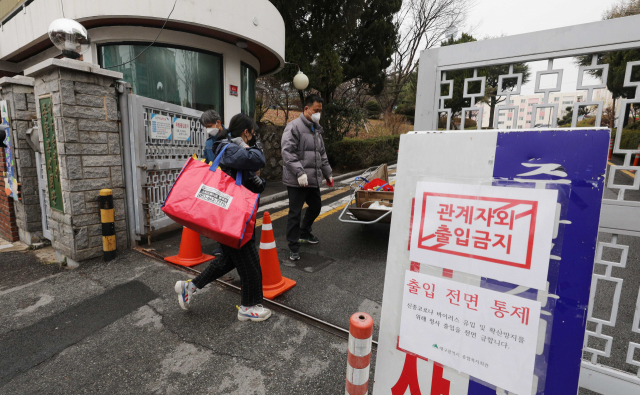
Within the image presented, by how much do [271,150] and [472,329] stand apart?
9.09 metres

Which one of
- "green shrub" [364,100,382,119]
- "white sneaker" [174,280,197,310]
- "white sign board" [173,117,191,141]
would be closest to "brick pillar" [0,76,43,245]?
"white sign board" [173,117,191,141]

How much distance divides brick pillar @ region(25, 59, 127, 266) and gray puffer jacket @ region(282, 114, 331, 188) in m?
2.05

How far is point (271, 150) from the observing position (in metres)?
9.88

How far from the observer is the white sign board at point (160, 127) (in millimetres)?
4241

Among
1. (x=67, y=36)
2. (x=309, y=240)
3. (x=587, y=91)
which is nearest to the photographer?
(x=587, y=91)

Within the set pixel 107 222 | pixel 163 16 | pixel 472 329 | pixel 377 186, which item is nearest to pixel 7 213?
pixel 107 222

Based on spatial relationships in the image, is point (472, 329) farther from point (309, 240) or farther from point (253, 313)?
point (309, 240)

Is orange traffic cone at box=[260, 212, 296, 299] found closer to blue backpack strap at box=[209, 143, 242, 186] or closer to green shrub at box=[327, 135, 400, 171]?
blue backpack strap at box=[209, 143, 242, 186]

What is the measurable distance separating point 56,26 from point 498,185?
4813mm

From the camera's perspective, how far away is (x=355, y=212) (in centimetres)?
430

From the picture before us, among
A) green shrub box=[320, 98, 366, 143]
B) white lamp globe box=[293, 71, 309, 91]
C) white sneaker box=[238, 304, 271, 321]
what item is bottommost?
white sneaker box=[238, 304, 271, 321]

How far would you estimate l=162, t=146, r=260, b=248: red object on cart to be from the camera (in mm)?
2305

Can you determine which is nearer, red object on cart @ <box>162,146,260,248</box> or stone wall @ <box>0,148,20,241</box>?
red object on cart @ <box>162,146,260,248</box>

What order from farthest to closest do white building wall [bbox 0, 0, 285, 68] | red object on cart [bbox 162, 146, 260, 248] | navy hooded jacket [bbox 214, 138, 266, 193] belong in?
1. white building wall [bbox 0, 0, 285, 68]
2. navy hooded jacket [bbox 214, 138, 266, 193]
3. red object on cart [bbox 162, 146, 260, 248]
